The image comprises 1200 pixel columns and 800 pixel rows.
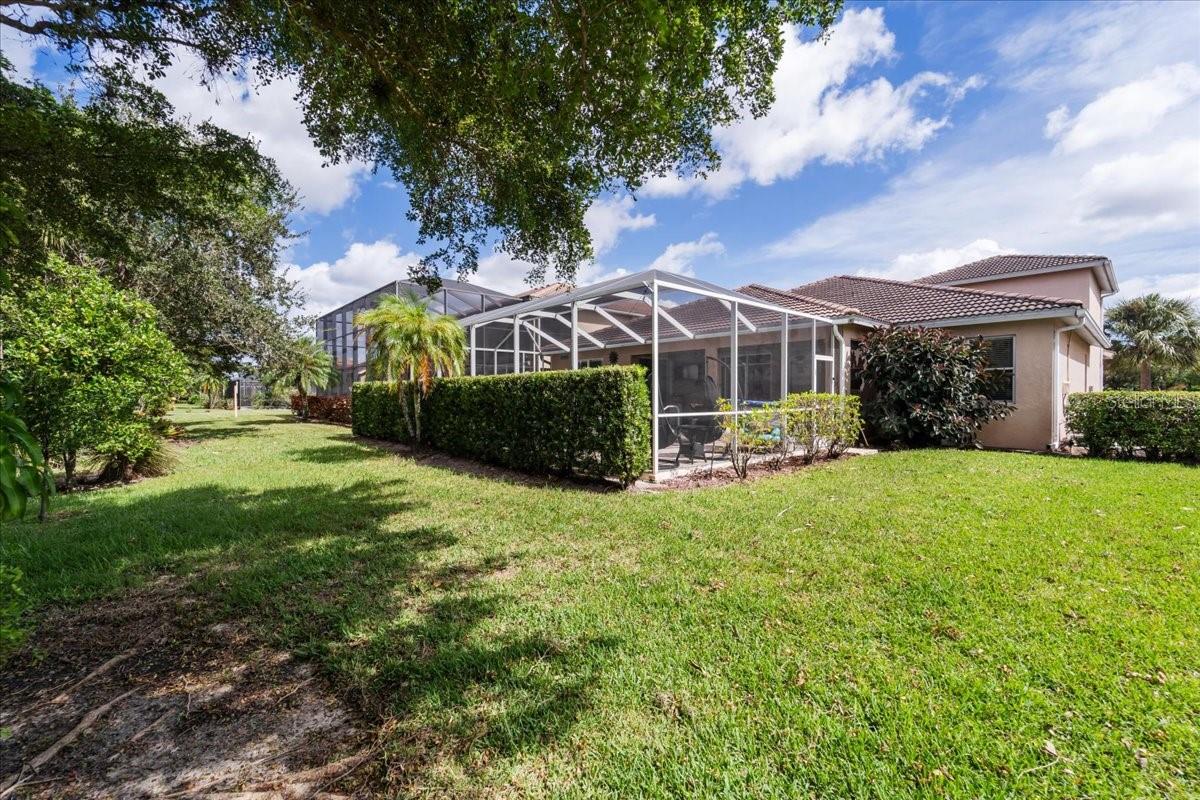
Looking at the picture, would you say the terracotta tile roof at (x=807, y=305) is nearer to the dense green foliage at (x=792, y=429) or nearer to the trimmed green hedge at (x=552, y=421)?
the dense green foliage at (x=792, y=429)

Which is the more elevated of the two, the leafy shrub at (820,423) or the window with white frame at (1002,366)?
the window with white frame at (1002,366)

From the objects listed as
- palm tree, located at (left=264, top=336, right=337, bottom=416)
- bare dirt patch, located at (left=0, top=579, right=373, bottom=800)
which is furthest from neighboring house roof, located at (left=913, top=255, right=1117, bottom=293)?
palm tree, located at (left=264, top=336, right=337, bottom=416)

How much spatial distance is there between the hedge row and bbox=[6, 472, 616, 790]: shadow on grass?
16.3 meters

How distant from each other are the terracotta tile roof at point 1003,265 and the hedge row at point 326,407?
27975 mm

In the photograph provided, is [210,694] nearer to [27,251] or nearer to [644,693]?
[644,693]

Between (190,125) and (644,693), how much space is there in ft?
25.0

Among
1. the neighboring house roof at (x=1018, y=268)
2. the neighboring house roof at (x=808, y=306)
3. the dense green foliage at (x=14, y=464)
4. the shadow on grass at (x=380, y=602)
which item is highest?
the neighboring house roof at (x=1018, y=268)

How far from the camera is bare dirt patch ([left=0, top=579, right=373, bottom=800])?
6.49 ft

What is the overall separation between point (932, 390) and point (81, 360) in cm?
1544

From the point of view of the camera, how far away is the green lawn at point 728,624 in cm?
204

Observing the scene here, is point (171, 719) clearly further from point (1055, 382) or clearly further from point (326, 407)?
point (326, 407)

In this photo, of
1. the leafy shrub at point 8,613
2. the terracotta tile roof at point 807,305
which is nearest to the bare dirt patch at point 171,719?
the leafy shrub at point 8,613

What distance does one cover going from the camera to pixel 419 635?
10.1 ft

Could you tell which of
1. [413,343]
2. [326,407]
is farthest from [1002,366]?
[326,407]
